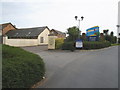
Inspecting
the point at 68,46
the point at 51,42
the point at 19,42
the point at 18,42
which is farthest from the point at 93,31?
the point at 18,42

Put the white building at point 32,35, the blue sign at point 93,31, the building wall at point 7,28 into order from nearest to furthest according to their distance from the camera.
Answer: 1. the blue sign at point 93,31
2. the white building at point 32,35
3. the building wall at point 7,28

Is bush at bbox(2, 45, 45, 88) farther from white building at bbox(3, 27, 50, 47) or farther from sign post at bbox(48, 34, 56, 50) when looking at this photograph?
white building at bbox(3, 27, 50, 47)

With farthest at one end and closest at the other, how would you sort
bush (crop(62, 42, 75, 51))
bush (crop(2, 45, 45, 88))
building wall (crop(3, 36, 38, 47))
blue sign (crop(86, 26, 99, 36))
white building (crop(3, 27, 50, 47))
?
white building (crop(3, 27, 50, 47)) → building wall (crop(3, 36, 38, 47)) → blue sign (crop(86, 26, 99, 36)) → bush (crop(62, 42, 75, 51)) → bush (crop(2, 45, 45, 88))

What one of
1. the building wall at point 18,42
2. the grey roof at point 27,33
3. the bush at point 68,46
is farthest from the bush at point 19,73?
the grey roof at point 27,33

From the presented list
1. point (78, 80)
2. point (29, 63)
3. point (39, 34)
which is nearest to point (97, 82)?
point (78, 80)

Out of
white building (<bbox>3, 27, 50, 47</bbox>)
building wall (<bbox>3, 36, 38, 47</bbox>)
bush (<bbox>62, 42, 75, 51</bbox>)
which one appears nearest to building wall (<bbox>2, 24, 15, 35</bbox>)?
white building (<bbox>3, 27, 50, 47</bbox>)

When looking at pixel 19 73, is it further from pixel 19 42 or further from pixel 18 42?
pixel 19 42

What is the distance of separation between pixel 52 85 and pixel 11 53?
2.07 meters

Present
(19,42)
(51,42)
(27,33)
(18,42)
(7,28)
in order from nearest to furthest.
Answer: (51,42)
(18,42)
(19,42)
(27,33)
(7,28)

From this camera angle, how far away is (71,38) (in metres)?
22.1

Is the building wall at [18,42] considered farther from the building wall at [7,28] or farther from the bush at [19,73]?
the bush at [19,73]

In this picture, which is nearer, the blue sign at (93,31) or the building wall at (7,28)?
the blue sign at (93,31)

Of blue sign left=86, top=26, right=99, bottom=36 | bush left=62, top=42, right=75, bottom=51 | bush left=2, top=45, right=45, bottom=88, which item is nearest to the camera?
bush left=2, top=45, right=45, bottom=88

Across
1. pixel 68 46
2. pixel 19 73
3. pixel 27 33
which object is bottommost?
pixel 19 73
